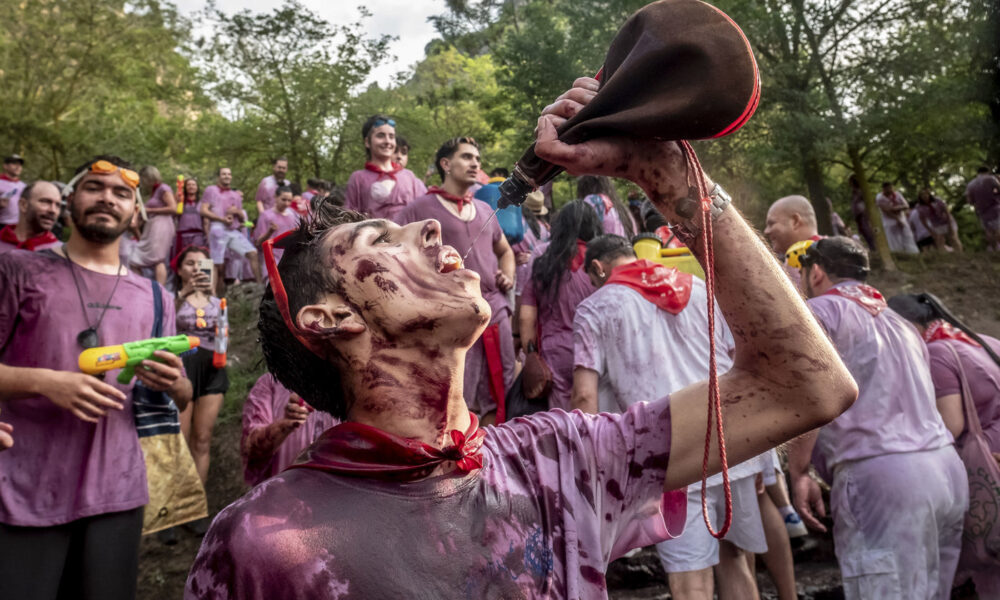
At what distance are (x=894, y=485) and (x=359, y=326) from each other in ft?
10.2

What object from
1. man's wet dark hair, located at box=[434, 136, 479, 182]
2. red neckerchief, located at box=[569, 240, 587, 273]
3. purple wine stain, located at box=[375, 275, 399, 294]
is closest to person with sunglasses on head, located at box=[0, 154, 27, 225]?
man's wet dark hair, located at box=[434, 136, 479, 182]

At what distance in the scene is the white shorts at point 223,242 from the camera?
1153 centimetres

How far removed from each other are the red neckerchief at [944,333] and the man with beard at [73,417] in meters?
4.22

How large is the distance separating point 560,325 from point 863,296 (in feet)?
6.49

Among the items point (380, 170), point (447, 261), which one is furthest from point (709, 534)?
point (380, 170)

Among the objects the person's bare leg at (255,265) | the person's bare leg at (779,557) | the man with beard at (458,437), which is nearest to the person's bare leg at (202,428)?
the person's bare leg at (779,557)

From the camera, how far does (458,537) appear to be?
1548mm

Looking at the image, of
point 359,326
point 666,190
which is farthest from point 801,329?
point 359,326

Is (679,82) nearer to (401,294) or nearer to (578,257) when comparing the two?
(401,294)

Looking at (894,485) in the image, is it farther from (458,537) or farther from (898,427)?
(458,537)

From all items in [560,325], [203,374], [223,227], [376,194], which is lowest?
[203,374]

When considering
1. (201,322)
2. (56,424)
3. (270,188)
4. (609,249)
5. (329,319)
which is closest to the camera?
(329,319)

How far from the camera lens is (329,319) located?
178 cm

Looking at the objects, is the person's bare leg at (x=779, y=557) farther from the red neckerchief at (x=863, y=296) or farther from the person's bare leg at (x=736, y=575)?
the red neckerchief at (x=863, y=296)
